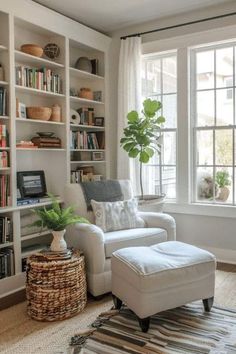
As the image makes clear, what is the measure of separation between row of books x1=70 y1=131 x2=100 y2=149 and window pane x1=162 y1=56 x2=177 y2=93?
106cm

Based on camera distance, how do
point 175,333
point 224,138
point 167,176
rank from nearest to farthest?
1. point 175,333
2. point 224,138
3. point 167,176

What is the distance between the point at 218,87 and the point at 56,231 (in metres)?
2.50

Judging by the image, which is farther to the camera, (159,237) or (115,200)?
(115,200)

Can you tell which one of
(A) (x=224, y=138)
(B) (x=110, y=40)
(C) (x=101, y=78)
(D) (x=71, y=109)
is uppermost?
(B) (x=110, y=40)

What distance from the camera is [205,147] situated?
4.14 metres

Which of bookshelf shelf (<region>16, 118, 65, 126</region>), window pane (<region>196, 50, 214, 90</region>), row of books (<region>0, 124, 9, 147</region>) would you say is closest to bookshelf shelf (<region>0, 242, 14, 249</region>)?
row of books (<region>0, 124, 9, 147</region>)

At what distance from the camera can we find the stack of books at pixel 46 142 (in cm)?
372

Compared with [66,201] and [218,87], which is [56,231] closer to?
[66,201]

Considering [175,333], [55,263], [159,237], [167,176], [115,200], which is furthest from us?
[167,176]

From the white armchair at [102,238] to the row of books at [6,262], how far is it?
1.77ft

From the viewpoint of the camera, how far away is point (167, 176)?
4398 mm

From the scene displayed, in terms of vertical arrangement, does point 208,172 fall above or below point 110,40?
below

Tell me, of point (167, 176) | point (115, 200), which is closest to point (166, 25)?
point (167, 176)

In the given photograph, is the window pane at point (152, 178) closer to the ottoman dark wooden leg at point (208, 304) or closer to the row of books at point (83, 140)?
the row of books at point (83, 140)
